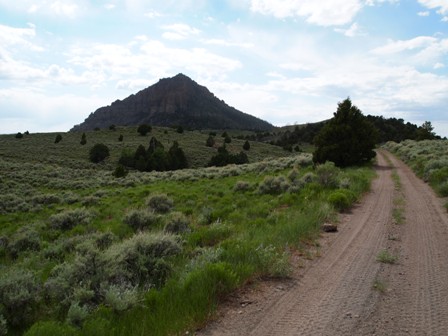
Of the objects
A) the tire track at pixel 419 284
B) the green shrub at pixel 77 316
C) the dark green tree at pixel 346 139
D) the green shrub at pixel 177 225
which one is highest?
the dark green tree at pixel 346 139

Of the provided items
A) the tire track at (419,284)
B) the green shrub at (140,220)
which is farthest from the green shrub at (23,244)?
the tire track at (419,284)

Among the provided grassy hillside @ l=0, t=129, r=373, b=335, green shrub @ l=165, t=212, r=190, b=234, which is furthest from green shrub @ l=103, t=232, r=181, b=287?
green shrub @ l=165, t=212, r=190, b=234

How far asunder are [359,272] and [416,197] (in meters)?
9.88

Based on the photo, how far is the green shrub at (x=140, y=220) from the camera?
1461cm

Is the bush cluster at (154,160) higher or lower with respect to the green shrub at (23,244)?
higher

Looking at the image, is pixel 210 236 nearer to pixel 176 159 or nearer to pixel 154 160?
pixel 154 160

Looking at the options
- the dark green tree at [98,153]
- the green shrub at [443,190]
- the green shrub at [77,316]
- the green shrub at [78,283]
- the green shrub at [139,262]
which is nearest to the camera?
the green shrub at [77,316]

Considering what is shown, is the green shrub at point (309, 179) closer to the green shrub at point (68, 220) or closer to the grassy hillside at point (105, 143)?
the green shrub at point (68, 220)

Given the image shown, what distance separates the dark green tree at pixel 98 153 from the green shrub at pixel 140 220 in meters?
52.6

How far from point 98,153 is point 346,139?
47.8 meters

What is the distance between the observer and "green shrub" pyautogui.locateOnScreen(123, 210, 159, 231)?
14.6m

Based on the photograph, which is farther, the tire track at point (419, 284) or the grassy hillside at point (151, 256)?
the grassy hillside at point (151, 256)

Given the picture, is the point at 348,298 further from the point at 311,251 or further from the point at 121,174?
the point at 121,174

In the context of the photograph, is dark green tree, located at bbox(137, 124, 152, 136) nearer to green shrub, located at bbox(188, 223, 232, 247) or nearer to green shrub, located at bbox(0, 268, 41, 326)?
green shrub, located at bbox(188, 223, 232, 247)
